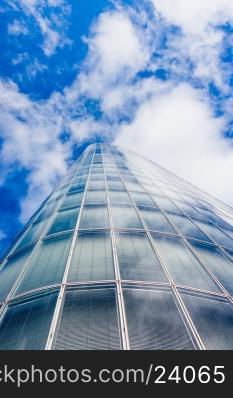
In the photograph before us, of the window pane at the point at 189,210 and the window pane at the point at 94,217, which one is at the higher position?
the window pane at the point at 189,210

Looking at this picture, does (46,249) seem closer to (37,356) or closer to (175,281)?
(175,281)

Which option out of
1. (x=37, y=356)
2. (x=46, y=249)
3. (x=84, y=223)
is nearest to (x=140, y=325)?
(x=37, y=356)

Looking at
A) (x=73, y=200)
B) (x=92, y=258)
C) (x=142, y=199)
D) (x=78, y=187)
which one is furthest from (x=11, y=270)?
(x=78, y=187)

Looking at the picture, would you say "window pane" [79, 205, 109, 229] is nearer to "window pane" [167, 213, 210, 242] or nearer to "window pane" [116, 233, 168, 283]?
"window pane" [116, 233, 168, 283]

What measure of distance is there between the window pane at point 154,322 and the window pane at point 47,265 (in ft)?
8.47

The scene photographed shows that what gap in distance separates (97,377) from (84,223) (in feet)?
27.7

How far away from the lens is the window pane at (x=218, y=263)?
9.05 meters

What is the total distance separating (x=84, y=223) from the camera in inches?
496

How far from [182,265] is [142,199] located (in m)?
7.34

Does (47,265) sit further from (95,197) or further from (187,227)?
(95,197)

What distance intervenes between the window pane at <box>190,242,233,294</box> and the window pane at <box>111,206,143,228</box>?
2.79 metres

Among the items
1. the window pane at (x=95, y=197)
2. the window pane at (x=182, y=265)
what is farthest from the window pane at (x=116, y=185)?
the window pane at (x=182, y=265)

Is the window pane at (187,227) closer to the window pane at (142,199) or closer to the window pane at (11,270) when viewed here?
the window pane at (142,199)

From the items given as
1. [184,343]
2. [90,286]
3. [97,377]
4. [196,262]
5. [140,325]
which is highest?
[196,262]
